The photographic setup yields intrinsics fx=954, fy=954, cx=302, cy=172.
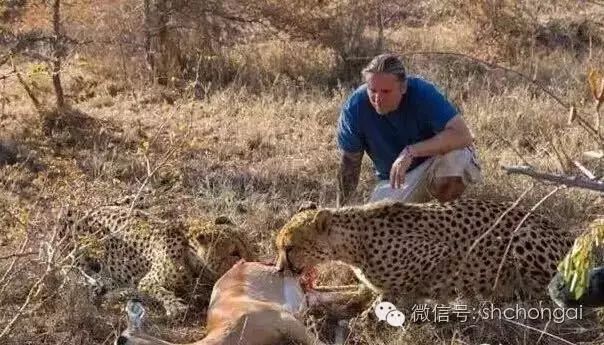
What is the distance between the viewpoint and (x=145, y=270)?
4617 mm

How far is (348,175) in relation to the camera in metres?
5.00

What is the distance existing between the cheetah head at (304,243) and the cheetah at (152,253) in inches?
16.1

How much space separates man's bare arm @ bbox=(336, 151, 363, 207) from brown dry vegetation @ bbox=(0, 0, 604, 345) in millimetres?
203

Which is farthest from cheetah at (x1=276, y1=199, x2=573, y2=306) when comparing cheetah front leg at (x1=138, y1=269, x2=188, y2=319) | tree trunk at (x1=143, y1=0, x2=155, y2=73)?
tree trunk at (x1=143, y1=0, x2=155, y2=73)

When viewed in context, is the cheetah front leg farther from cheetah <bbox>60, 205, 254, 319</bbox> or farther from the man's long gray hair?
the man's long gray hair

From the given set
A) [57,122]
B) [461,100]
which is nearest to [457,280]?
[461,100]

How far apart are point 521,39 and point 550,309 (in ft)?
18.2

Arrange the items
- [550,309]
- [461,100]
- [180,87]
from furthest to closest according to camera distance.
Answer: [180,87] → [461,100] → [550,309]

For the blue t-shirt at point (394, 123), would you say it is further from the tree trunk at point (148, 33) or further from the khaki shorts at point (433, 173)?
the tree trunk at point (148, 33)

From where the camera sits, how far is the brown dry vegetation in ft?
13.4

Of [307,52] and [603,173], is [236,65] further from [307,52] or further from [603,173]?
[603,173]

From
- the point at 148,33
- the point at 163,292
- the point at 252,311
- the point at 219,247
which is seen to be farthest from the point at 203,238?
the point at 148,33

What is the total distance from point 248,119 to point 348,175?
2220mm

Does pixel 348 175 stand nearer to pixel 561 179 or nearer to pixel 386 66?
pixel 386 66
